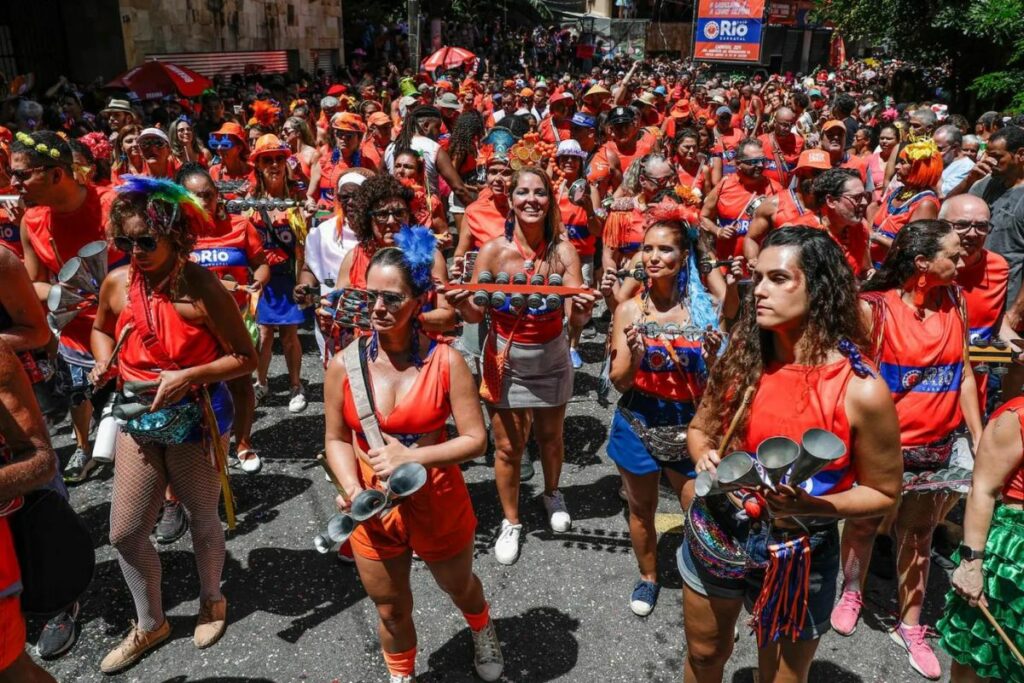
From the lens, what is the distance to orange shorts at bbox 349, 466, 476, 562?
2.83 metres

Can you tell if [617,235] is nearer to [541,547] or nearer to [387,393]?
[541,547]

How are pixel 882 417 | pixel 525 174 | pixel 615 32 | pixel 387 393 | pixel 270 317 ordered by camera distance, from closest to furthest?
pixel 882 417, pixel 387 393, pixel 525 174, pixel 270 317, pixel 615 32

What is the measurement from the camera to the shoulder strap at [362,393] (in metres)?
2.75

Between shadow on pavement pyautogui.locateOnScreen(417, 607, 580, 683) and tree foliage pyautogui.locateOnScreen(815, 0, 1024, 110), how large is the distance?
1547 cm

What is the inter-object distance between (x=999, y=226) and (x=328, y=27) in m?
26.4

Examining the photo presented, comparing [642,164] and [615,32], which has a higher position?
[615,32]

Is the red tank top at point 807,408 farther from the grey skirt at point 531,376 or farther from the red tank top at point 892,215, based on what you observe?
the red tank top at point 892,215

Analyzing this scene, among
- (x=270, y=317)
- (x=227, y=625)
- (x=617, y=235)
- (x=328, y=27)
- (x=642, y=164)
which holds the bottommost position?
(x=227, y=625)

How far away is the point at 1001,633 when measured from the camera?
2.51 meters

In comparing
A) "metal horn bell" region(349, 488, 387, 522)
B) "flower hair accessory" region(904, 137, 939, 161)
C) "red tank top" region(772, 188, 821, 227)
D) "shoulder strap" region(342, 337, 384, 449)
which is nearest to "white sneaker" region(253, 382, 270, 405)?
"shoulder strap" region(342, 337, 384, 449)

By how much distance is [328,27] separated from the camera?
27.4 metres

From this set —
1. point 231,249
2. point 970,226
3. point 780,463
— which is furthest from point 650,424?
point 231,249

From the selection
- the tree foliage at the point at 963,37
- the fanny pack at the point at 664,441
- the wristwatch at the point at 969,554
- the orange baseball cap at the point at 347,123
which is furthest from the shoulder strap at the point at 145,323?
the tree foliage at the point at 963,37

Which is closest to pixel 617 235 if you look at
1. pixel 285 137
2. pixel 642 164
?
pixel 642 164
